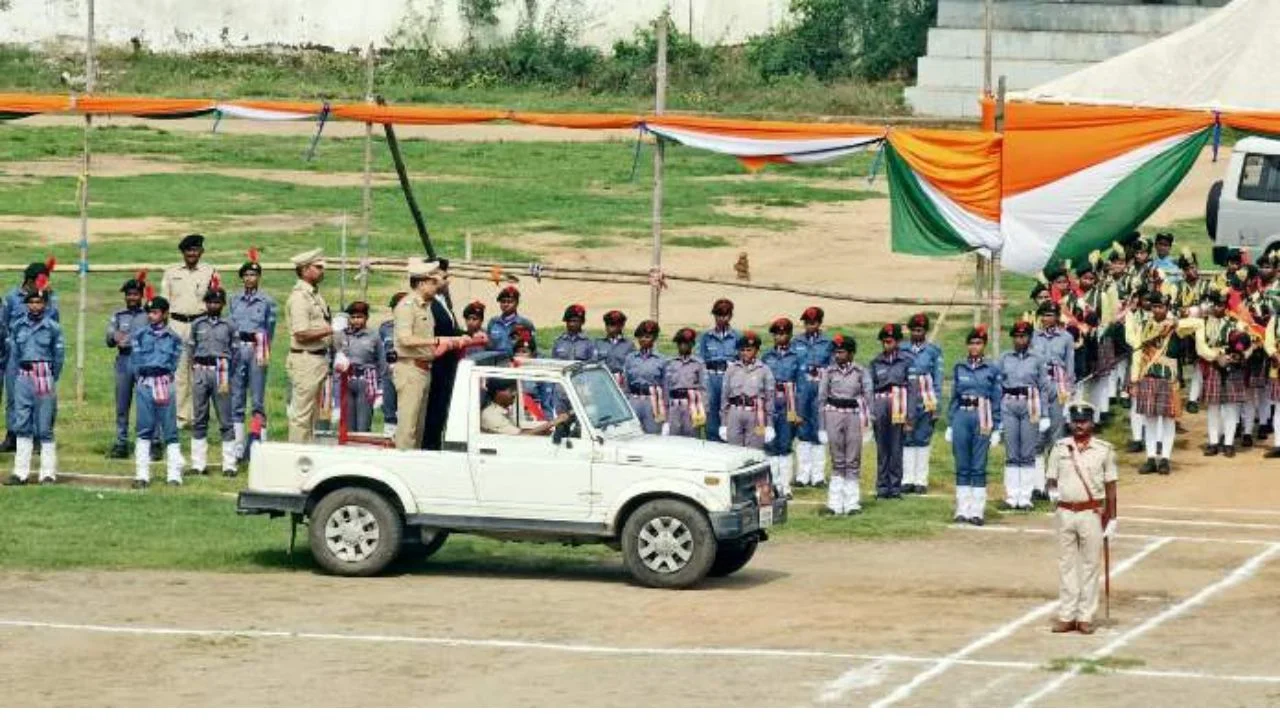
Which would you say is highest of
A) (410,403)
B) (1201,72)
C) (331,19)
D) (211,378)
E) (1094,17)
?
(331,19)

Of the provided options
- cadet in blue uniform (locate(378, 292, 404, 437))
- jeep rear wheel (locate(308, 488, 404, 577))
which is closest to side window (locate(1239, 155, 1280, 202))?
cadet in blue uniform (locate(378, 292, 404, 437))

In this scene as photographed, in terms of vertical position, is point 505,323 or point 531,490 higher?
point 505,323

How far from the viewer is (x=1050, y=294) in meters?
31.0

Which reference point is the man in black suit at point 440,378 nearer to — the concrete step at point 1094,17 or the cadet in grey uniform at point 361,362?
the cadet in grey uniform at point 361,362

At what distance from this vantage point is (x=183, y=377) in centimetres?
2967

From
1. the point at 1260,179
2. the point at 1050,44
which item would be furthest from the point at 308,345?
the point at 1050,44

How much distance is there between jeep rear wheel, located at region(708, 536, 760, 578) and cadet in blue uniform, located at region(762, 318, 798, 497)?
3.86 metres

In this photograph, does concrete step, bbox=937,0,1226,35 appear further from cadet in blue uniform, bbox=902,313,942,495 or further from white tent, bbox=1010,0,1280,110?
cadet in blue uniform, bbox=902,313,942,495

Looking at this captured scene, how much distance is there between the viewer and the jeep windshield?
2298cm

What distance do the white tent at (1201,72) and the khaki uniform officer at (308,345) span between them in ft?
27.6

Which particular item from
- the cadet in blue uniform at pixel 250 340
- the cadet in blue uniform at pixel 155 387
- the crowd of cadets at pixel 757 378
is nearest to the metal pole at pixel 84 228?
the crowd of cadets at pixel 757 378

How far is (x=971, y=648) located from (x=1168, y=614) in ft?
7.38

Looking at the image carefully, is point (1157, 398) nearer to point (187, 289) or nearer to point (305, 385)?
point (305, 385)

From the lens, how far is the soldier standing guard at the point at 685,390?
27422 millimetres
